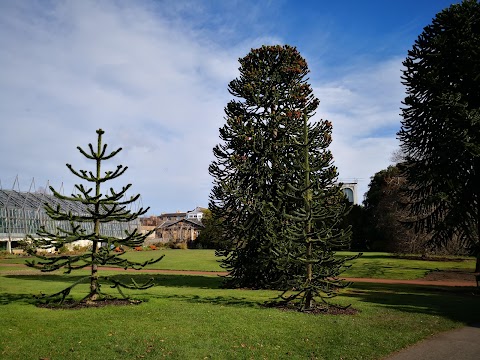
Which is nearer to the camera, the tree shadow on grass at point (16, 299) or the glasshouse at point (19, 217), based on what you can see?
the tree shadow on grass at point (16, 299)

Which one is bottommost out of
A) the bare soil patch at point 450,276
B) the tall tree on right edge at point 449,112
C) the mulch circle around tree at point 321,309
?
the bare soil patch at point 450,276

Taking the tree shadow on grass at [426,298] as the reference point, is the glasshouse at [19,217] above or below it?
above

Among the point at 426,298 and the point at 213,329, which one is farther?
the point at 426,298

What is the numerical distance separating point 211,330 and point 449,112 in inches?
571

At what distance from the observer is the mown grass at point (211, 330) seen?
25.7 feet

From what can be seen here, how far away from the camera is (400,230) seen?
37.2 m

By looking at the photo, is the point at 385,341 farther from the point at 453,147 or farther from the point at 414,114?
the point at 414,114

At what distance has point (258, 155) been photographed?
19.5 meters

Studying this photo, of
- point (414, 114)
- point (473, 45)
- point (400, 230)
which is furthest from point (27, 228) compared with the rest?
point (473, 45)

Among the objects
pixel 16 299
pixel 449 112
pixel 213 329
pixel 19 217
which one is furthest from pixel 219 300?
pixel 19 217

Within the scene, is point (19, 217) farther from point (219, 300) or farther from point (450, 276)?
point (450, 276)

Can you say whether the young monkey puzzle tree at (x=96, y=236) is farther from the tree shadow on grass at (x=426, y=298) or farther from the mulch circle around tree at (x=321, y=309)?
the tree shadow on grass at (x=426, y=298)

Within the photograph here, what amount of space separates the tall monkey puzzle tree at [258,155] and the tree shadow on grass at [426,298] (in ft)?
12.7

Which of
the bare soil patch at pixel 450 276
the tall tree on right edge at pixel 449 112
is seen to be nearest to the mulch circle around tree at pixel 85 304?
the tall tree on right edge at pixel 449 112
